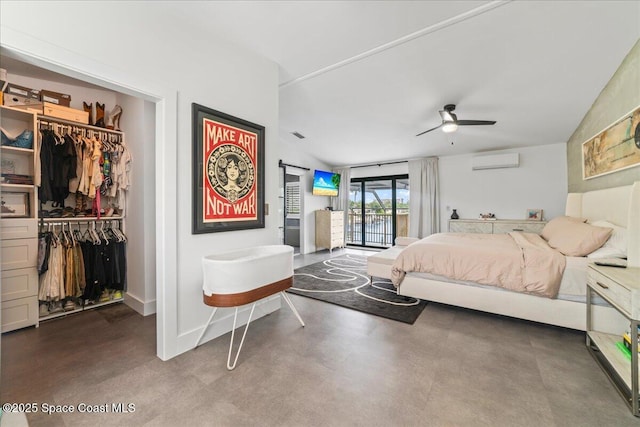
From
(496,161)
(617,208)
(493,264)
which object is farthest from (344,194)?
(617,208)

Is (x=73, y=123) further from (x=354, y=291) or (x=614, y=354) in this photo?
(x=614, y=354)

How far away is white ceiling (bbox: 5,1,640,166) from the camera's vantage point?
81.2 inches

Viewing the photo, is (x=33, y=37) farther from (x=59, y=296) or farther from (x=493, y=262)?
(x=493, y=262)

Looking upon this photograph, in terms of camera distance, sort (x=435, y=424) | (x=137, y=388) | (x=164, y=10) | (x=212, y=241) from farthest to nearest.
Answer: (x=212, y=241), (x=164, y=10), (x=137, y=388), (x=435, y=424)

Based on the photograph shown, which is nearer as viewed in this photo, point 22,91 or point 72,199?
point 22,91

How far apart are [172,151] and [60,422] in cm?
175

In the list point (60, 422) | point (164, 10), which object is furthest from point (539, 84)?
point (60, 422)

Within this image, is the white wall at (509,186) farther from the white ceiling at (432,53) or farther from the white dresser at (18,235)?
the white dresser at (18,235)

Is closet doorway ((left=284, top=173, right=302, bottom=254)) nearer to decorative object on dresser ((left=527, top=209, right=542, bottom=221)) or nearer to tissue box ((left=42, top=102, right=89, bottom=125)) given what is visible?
tissue box ((left=42, top=102, right=89, bottom=125))

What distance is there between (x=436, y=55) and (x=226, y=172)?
2.50 meters

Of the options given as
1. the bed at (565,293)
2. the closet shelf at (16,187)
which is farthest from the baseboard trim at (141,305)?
the bed at (565,293)

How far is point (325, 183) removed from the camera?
654cm

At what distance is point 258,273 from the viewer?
6.40 ft

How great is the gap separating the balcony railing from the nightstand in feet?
14.6
